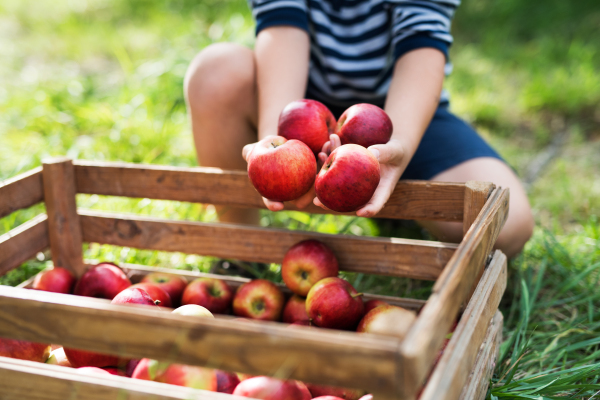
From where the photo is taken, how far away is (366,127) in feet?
4.31

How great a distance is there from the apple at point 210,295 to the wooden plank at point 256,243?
98mm

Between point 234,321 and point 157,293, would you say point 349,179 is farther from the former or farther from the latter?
point 157,293

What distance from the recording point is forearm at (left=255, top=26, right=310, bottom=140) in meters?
1.63

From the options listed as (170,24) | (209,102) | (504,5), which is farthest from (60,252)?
(504,5)

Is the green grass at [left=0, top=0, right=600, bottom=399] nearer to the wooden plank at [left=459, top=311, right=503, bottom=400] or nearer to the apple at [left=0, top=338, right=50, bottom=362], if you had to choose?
the wooden plank at [left=459, top=311, right=503, bottom=400]

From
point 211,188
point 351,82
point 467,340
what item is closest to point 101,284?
point 211,188

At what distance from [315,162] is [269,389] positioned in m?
0.57

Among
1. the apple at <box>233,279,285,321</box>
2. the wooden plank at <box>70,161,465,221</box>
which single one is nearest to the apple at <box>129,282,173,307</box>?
the apple at <box>233,279,285,321</box>

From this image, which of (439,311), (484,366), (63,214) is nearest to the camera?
(439,311)

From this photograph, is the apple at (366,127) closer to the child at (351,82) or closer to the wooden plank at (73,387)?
the child at (351,82)

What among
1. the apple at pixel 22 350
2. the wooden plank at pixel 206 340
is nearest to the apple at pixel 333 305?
the wooden plank at pixel 206 340

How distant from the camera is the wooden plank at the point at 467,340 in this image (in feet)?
2.45

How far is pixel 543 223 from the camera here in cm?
234

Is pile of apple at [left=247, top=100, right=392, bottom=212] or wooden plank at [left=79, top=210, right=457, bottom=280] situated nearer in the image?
pile of apple at [left=247, top=100, right=392, bottom=212]
